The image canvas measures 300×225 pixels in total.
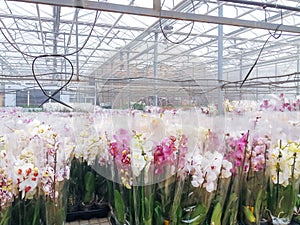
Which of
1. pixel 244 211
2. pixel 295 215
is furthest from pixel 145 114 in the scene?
pixel 295 215

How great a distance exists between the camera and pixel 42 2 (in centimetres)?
94

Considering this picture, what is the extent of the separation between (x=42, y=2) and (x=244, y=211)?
96 cm

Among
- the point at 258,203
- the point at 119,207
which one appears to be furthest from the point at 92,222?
the point at 258,203

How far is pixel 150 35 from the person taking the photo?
5199mm

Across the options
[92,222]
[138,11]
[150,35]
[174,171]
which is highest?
[150,35]

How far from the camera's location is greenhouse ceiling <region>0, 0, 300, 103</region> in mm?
1116

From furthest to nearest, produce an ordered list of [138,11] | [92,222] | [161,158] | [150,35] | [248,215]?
[150,35] < [92,222] < [138,11] < [248,215] < [161,158]

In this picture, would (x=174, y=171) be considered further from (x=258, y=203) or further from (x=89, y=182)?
(x=89, y=182)

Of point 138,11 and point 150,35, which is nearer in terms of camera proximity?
point 138,11

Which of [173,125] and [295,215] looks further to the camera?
[295,215]

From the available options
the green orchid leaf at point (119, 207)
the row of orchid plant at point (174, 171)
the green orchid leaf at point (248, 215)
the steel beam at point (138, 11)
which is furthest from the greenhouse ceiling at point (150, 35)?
the green orchid leaf at point (248, 215)

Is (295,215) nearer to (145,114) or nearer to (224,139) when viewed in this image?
(224,139)

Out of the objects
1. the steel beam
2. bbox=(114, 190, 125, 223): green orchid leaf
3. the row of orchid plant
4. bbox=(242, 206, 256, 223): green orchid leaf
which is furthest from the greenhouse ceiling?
bbox=(242, 206, 256, 223): green orchid leaf

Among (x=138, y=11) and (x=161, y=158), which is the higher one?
(x=138, y=11)
